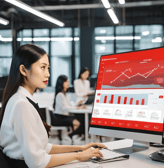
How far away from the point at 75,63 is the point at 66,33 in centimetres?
148

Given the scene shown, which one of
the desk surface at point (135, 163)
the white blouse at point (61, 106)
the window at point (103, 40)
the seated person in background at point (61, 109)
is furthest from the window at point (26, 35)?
the desk surface at point (135, 163)

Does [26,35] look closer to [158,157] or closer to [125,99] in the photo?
[125,99]

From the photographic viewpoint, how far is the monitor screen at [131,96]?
103cm

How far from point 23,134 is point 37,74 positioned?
0.98 feet

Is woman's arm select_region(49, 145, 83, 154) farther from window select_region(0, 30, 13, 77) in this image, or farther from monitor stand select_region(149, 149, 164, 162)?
window select_region(0, 30, 13, 77)

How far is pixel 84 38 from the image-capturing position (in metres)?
9.38

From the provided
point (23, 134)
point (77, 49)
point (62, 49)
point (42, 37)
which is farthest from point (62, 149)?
point (42, 37)

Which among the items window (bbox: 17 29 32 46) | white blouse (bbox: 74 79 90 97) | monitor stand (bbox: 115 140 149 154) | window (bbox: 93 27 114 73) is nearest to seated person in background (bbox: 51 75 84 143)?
white blouse (bbox: 74 79 90 97)

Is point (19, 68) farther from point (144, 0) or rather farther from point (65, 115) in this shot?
point (144, 0)

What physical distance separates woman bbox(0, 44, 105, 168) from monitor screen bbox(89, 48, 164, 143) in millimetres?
224

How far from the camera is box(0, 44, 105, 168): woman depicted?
32.5 inches

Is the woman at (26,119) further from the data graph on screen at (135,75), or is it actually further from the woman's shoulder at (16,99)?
the data graph on screen at (135,75)

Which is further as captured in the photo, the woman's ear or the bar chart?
the bar chart

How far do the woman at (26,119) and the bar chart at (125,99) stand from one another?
314 millimetres
